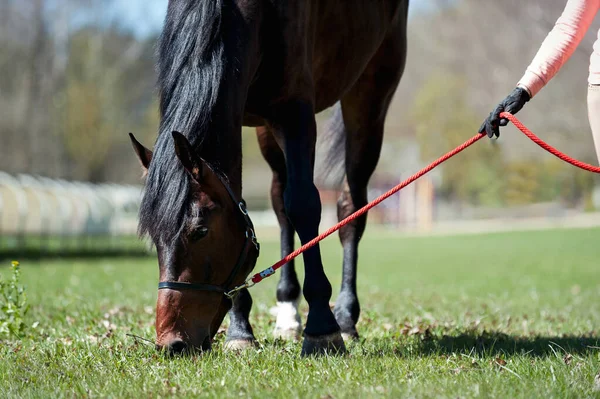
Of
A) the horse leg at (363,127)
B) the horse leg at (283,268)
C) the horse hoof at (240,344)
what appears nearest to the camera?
the horse hoof at (240,344)

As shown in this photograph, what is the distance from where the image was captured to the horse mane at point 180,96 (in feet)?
10.3

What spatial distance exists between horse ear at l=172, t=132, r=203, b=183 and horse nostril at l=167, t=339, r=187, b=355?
2.29ft

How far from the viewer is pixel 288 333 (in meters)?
4.56

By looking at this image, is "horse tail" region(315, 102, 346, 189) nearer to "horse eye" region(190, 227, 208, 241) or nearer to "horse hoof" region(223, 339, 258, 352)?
"horse hoof" region(223, 339, 258, 352)

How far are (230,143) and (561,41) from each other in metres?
1.53

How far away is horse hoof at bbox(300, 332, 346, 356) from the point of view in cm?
360

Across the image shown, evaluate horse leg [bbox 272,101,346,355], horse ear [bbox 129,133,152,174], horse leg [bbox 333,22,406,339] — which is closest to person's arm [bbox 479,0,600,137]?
horse leg [bbox 272,101,346,355]

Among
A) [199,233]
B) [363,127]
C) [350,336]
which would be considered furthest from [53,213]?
[199,233]

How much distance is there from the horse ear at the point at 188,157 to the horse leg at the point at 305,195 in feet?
2.35

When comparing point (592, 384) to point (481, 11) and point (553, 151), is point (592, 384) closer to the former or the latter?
point (553, 151)

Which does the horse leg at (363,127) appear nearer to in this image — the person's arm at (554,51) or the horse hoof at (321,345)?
the horse hoof at (321,345)

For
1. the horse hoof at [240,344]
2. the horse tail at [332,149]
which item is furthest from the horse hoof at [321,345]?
the horse tail at [332,149]

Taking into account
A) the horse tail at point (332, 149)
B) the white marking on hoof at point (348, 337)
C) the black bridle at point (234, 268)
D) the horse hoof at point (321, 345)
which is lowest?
the white marking on hoof at point (348, 337)

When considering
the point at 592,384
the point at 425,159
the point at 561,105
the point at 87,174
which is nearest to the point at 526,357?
the point at 592,384
